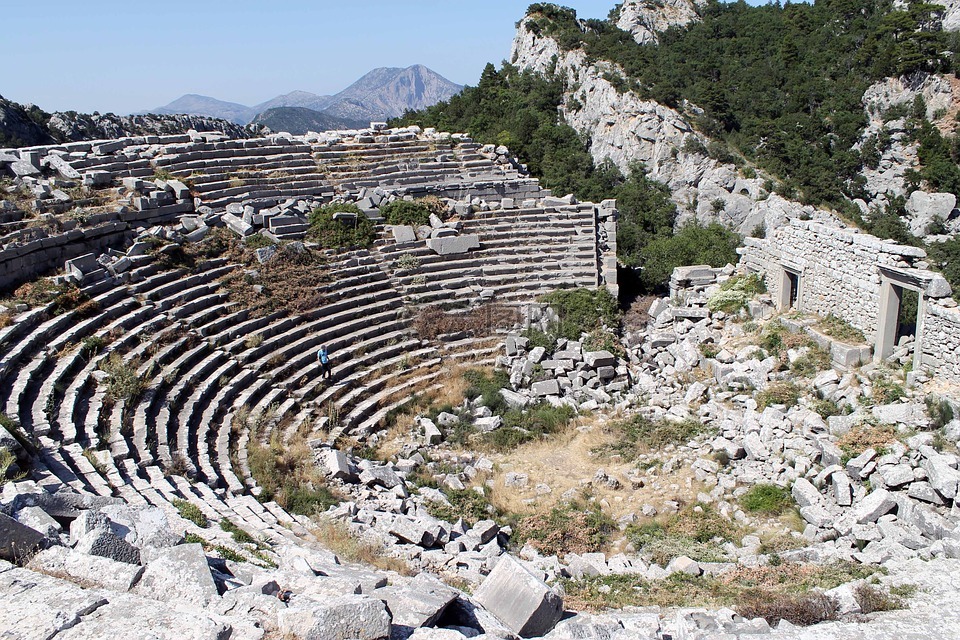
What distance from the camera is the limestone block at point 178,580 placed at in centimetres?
460

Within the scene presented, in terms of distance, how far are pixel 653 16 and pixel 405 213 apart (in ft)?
164

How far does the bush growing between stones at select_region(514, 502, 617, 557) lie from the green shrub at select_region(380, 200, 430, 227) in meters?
9.89

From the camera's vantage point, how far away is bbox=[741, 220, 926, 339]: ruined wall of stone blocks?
1148 cm

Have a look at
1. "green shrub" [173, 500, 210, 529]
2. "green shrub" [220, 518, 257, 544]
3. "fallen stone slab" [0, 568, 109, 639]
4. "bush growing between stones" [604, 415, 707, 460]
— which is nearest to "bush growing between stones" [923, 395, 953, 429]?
"bush growing between stones" [604, 415, 707, 460]

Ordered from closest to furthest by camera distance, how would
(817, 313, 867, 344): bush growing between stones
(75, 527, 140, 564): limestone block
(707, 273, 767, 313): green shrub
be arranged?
(75, 527, 140, 564): limestone block → (817, 313, 867, 344): bush growing between stones → (707, 273, 767, 313): green shrub

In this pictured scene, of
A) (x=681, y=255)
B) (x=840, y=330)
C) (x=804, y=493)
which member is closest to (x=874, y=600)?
(x=804, y=493)

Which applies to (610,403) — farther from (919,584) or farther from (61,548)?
(61,548)

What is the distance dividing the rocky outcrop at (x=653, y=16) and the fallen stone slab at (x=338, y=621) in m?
59.8

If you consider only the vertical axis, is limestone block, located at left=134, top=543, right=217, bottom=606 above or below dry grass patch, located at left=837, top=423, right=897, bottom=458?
above

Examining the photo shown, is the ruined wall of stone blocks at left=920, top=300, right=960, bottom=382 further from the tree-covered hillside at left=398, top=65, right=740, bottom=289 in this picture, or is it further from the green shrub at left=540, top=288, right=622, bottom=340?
the tree-covered hillside at left=398, top=65, right=740, bottom=289

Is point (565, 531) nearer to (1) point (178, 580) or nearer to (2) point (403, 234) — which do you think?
(1) point (178, 580)

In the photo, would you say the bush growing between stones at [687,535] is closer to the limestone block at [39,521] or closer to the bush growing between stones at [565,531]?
the bush growing between stones at [565,531]

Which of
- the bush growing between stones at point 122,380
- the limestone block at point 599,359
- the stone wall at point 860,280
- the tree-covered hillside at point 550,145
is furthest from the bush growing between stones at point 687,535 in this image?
the tree-covered hillside at point 550,145

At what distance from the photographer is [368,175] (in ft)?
64.9
